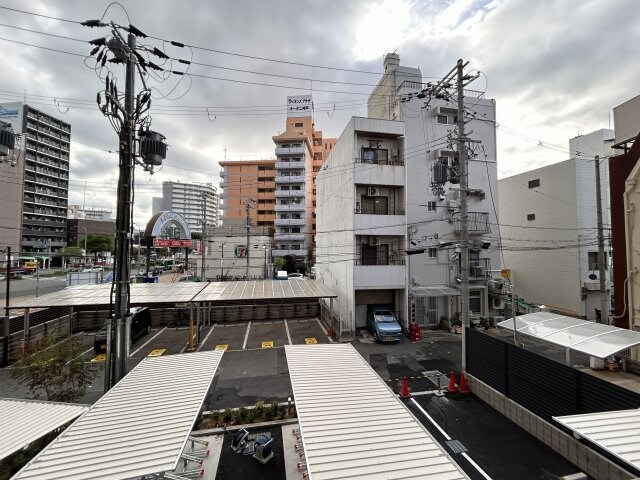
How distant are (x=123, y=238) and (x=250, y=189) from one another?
5477 cm

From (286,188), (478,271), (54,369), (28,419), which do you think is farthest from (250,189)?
(28,419)

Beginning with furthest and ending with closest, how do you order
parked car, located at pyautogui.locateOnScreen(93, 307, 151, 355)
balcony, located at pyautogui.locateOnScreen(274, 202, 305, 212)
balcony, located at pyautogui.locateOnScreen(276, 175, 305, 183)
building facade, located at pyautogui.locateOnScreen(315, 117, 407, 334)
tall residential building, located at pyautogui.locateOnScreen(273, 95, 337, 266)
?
balcony, located at pyautogui.locateOnScreen(276, 175, 305, 183) < balcony, located at pyautogui.locateOnScreen(274, 202, 305, 212) < tall residential building, located at pyautogui.locateOnScreen(273, 95, 337, 266) < building facade, located at pyautogui.locateOnScreen(315, 117, 407, 334) < parked car, located at pyautogui.locateOnScreen(93, 307, 151, 355)

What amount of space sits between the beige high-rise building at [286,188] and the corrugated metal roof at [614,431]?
43.5 meters

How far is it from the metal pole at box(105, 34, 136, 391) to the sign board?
56425mm

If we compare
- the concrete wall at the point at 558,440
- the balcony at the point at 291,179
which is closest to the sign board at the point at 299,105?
the balcony at the point at 291,179

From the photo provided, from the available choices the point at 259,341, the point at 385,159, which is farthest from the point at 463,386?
the point at 385,159

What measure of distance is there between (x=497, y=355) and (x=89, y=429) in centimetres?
1149

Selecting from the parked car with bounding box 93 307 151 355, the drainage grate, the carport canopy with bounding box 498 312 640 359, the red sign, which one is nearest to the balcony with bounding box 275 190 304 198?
the red sign

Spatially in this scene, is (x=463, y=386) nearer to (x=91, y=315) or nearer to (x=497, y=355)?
(x=497, y=355)

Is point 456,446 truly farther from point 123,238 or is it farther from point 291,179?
point 291,179

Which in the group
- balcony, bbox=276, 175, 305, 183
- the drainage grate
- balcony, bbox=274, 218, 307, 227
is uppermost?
balcony, bbox=276, 175, 305, 183

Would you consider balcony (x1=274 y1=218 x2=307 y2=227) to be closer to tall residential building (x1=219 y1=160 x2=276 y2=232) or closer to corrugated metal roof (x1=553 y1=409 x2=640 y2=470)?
tall residential building (x1=219 y1=160 x2=276 y2=232)

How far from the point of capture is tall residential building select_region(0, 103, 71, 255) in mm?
55000

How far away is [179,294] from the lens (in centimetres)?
1716
